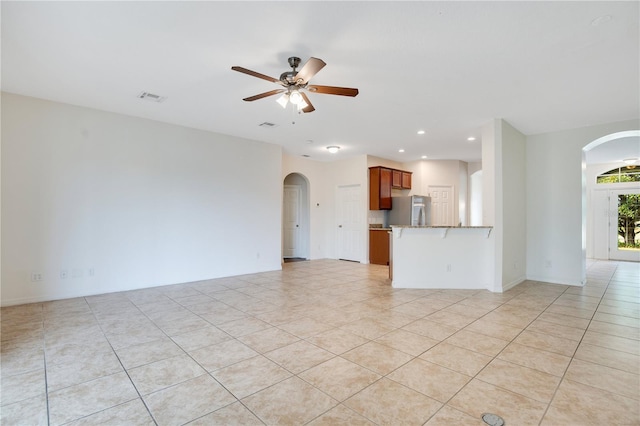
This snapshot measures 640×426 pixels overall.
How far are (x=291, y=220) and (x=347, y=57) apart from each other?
20.8 feet

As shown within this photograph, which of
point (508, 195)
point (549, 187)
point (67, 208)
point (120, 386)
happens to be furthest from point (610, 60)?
point (67, 208)

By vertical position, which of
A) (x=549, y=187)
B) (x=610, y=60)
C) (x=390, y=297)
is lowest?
(x=390, y=297)

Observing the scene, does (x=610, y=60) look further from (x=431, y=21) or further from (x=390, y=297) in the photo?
(x=390, y=297)

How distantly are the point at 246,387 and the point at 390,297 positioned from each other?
113 inches

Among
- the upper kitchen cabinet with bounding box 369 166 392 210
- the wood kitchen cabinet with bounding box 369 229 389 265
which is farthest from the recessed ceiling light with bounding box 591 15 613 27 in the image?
the wood kitchen cabinet with bounding box 369 229 389 265

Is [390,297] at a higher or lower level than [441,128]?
lower

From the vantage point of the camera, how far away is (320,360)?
2.52 meters

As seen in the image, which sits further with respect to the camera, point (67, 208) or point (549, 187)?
point (549, 187)

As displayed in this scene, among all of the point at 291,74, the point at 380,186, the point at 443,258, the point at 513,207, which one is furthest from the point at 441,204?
the point at 291,74

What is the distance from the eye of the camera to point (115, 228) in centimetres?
478

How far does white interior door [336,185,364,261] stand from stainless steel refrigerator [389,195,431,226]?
106 cm

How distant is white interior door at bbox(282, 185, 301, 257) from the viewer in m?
8.93

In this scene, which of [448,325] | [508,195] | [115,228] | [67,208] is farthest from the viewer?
[508,195]

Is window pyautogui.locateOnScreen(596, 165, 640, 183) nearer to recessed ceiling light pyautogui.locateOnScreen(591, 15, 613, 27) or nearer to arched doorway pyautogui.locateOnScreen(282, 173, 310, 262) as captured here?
recessed ceiling light pyautogui.locateOnScreen(591, 15, 613, 27)
